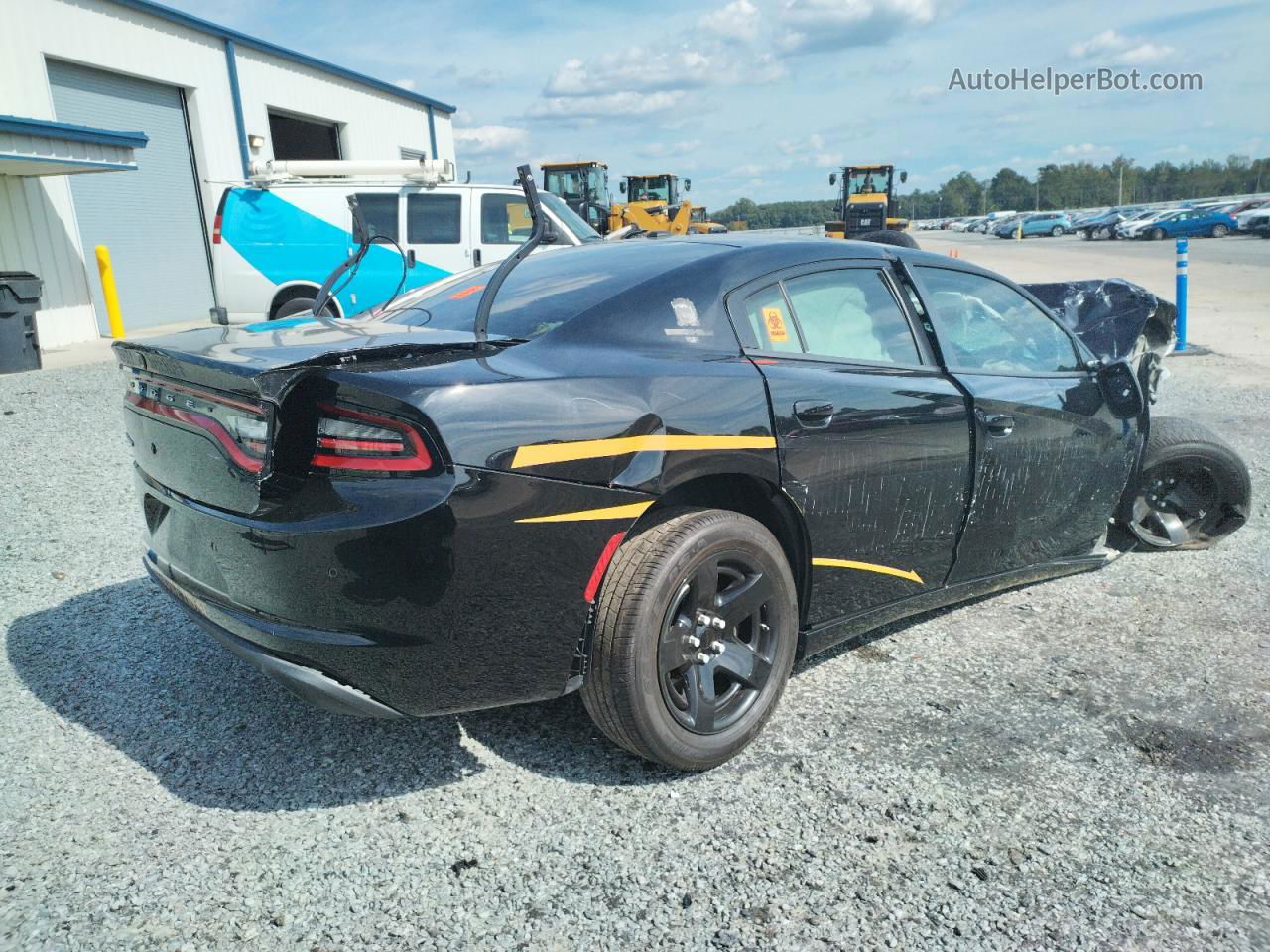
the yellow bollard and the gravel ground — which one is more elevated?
the yellow bollard

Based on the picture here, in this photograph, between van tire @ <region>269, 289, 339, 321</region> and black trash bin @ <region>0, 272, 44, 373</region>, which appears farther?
black trash bin @ <region>0, 272, 44, 373</region>

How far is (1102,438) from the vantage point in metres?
3.78

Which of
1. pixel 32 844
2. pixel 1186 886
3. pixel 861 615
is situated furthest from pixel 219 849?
pixel 1186 886

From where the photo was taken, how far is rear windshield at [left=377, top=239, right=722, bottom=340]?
9.15 ft

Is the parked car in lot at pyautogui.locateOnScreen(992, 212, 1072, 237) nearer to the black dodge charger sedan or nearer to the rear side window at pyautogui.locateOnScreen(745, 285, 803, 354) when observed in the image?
the black dodge charger sedan

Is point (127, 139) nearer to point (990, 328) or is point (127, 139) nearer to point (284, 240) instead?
point (284, 240)

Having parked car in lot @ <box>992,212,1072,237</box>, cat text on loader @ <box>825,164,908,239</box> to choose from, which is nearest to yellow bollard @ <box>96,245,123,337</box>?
cat text on loader @ <box>825,164,908,239</box>

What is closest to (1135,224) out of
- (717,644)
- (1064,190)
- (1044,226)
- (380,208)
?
(1044,226)

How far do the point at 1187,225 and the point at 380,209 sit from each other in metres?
45.2

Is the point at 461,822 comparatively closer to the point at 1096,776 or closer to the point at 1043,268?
the point at 1096,776

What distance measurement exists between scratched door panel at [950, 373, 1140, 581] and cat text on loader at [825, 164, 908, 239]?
27.7 m

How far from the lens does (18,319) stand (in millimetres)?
10555

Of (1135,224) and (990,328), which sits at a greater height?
(990,328)

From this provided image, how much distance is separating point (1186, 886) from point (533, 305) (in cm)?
229
